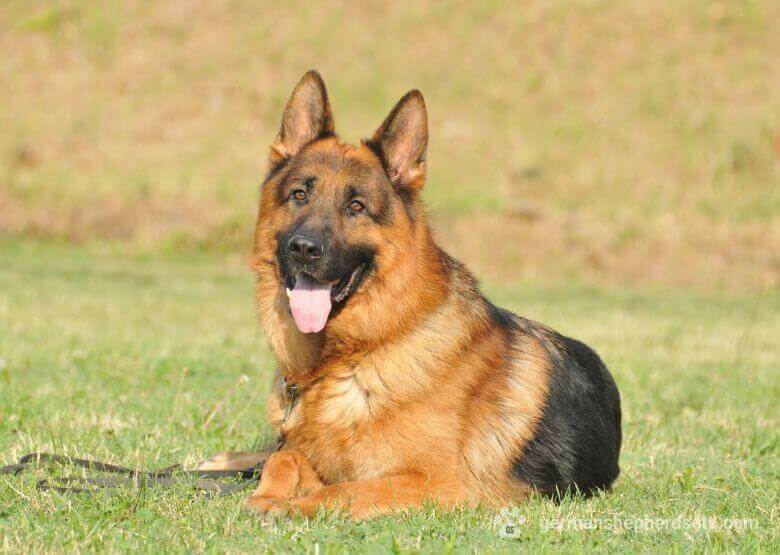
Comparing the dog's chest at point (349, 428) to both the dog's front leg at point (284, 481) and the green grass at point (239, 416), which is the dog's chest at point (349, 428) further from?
the green grass at point (239, 416)

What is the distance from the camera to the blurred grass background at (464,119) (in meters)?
21.6

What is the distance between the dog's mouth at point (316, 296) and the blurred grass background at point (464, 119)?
622 inches

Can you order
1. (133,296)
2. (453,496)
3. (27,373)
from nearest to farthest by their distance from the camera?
1. (453,496)
2. (27,373)
3. (133,296)

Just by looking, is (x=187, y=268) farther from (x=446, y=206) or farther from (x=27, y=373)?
(x=27, y=373)

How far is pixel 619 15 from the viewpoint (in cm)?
2777

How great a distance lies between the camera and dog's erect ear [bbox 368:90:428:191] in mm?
4895

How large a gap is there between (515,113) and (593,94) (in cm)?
237

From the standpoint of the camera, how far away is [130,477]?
15.1 ft

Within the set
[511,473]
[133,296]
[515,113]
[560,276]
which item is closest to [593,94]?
[515,113]

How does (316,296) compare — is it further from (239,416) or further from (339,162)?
(239,416)

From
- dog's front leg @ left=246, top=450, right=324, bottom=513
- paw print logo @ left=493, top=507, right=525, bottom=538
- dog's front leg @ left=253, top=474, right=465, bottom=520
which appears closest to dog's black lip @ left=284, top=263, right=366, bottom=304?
dog's front leg @ left=246, top=450, right=324, bottom=513

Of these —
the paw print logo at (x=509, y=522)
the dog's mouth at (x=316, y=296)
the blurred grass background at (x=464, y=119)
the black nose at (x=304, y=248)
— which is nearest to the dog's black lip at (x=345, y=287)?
the dog's mouth at (x=316, y=296)

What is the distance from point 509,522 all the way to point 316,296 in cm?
149

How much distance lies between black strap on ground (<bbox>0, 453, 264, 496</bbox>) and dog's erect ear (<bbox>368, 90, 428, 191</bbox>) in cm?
182
